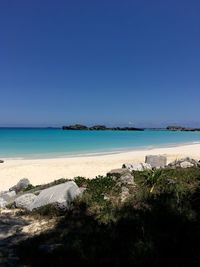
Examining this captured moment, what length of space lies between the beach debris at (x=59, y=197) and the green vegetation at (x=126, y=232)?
0.83 ft

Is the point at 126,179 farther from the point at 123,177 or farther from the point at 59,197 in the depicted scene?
the point at 59,197

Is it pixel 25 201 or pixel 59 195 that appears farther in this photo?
pixel 25 201

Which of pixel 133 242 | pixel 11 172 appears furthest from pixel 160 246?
pixel 11 172

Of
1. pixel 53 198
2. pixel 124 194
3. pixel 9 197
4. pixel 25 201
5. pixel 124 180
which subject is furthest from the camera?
pixel 9 197

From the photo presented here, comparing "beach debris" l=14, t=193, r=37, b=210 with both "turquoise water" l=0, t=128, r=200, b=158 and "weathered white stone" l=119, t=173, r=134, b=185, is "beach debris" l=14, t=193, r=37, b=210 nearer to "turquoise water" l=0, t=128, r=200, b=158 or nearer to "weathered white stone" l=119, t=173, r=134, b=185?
"weathered white stone" l=119, t=173, r=134, b=185

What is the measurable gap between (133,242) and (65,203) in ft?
10.5

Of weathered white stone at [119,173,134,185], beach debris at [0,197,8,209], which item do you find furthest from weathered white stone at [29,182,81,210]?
weathered white stone at [119,173,134,185]

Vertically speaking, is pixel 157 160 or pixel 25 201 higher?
pixel 157 160

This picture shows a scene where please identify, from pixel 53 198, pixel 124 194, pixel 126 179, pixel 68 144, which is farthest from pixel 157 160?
pixel 68 144

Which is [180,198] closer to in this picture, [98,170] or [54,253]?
[54,253]

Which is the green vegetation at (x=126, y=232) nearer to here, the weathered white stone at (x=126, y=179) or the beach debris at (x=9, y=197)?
the weathered white stone at (x=126, y=179)

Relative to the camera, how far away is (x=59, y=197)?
29.7 feet

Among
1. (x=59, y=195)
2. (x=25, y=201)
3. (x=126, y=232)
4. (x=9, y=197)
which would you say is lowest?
(x=9, y=197)

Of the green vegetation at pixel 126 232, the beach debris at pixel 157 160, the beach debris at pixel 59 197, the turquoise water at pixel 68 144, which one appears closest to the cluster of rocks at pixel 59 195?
the beach debris at pixel 59 197
